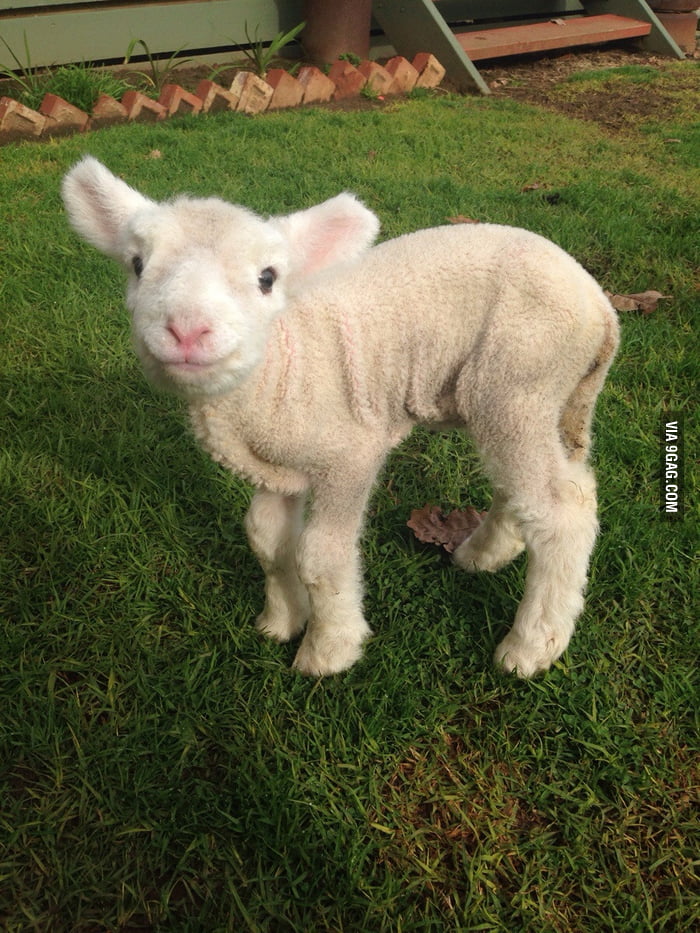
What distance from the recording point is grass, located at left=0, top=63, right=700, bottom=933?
1.60 metres

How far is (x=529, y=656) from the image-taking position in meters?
2.00

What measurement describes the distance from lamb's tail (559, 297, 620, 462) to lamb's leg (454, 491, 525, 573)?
27 centimetres

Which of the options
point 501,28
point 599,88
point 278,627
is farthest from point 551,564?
point 501,28

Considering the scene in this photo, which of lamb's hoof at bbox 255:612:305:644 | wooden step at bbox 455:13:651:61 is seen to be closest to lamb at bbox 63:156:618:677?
lamb's hoof at bbox 255:612:305:644

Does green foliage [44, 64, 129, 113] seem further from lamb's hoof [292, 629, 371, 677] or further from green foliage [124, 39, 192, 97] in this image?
lamb's hoof [292, 629, 371, 677]

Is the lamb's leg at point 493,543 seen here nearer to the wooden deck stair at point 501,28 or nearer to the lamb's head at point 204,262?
the lamb's head at point 204,262

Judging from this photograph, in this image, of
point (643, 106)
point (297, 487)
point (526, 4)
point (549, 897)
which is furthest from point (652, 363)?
point (526, 4)

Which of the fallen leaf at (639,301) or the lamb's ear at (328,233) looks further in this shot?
the fallen leaf at (639,301)

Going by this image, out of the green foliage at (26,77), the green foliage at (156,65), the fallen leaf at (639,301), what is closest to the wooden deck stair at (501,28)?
the green foliage at (156,65)

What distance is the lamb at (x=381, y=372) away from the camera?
175cm

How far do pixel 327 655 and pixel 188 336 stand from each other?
1.06 metres

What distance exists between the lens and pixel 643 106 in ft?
22.7

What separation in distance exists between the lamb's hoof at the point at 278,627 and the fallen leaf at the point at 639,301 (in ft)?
7.89

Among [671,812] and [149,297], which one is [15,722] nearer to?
[149,297]
